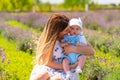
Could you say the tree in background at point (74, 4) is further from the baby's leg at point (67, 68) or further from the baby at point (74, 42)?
the baby's leg at point (67, 68)

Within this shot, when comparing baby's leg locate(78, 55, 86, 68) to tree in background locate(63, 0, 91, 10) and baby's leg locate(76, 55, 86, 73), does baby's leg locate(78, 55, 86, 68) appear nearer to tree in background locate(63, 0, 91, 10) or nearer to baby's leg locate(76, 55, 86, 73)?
baby's leg locate(76, 55, 86, 73)

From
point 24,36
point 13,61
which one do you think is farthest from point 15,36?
point 13,61

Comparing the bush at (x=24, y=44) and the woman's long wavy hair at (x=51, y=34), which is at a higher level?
the woman's long wavy hair at (x=51, y=34)

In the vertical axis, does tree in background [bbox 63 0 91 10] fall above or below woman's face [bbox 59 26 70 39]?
below

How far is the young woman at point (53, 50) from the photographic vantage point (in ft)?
20.1

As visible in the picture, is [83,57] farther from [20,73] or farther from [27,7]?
[27,7]

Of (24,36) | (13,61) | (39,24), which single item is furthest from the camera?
(39,24)

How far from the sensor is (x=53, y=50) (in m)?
6.19

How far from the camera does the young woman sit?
20.1 feet

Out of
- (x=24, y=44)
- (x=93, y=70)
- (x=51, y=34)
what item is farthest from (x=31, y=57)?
(x=51, y=34)

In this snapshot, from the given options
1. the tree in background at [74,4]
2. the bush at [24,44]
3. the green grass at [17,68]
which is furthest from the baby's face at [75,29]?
the tree in background at [74,4]

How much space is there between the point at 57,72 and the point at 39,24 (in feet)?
44.2

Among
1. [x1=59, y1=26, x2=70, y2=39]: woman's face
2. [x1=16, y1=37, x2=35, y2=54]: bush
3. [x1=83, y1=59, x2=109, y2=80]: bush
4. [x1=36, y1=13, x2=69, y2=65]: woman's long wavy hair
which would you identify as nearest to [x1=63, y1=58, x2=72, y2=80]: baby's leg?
[x1=36, y1=13, x2=69, y2=65]: woman's long wavy hair

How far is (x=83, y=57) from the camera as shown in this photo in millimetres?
6102
